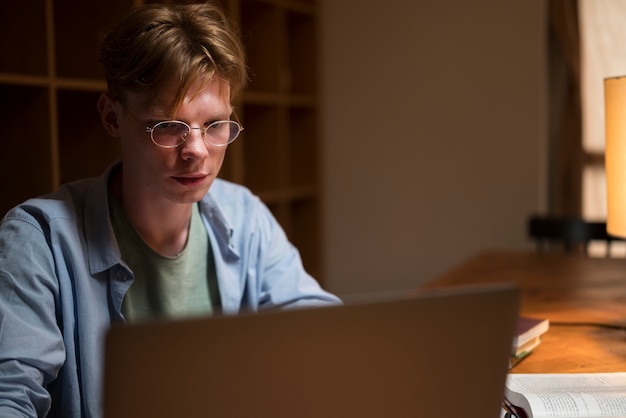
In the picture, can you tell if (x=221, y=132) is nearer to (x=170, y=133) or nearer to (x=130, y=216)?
(x=170, y=133)

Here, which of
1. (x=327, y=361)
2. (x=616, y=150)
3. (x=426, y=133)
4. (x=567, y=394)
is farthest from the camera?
(x=426, y=133)

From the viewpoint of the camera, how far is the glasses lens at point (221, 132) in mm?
1322

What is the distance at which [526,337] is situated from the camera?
1463 millimetres

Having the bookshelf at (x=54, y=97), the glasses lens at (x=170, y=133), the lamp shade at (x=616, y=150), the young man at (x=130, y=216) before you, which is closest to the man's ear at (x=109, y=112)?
the young man at (x=130, y=216)

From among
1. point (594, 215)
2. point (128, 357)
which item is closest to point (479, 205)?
point (594, 215)

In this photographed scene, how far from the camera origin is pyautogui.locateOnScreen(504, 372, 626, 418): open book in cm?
112

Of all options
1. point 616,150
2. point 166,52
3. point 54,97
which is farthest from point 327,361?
point 54,97

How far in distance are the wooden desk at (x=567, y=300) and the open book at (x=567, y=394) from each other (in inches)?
3.0

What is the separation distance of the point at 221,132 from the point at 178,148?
8cm

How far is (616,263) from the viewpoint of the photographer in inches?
96.1

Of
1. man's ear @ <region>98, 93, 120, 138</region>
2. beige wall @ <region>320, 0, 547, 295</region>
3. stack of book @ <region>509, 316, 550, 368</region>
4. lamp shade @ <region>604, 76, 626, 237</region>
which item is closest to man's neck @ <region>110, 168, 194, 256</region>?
man's ear @ <region>98, 93, 120, 138</region>

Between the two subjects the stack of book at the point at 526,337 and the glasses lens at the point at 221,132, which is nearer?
the glasses lens at the point at 221,132

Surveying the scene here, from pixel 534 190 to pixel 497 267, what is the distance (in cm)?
155

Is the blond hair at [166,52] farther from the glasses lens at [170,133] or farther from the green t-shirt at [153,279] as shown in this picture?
the green t-shirt at [153,279]
